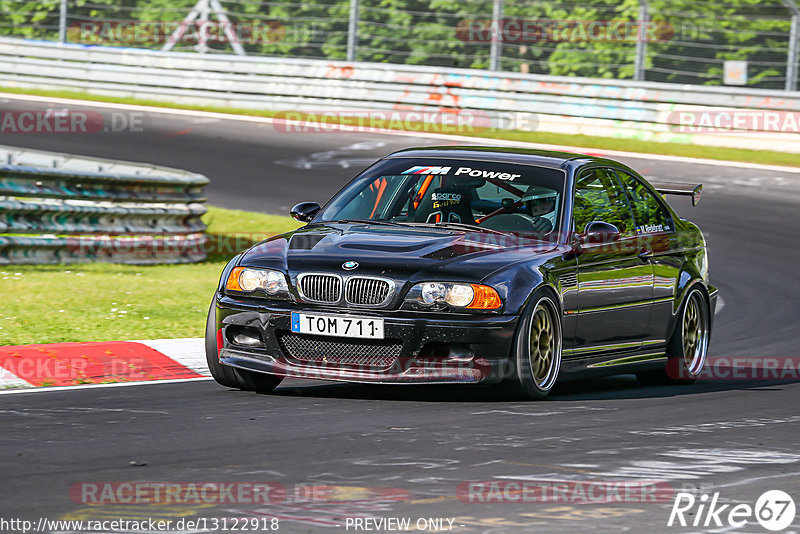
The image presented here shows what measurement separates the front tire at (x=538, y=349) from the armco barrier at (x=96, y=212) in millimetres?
6205

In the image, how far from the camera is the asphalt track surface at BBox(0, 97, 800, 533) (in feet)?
16.6

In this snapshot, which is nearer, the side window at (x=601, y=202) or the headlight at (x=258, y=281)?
the headlight at (x=258, y=281)

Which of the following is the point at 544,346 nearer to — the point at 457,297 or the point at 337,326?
the point at 457,297

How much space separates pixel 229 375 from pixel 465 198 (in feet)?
5.70

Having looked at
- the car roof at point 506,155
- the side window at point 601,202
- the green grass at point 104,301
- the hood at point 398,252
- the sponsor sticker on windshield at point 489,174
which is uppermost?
the car roof at point 506,155

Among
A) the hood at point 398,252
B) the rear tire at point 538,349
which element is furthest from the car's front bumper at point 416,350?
the hood at point 398,252

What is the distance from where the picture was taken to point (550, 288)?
7934 millimetres

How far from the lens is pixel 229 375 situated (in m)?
8.09

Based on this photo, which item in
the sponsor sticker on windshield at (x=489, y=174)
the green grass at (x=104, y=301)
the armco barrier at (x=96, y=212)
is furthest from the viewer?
the armco barrier at (x=96, y=212)

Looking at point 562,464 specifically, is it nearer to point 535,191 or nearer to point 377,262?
point 377,262

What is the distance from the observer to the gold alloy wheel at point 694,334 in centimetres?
959

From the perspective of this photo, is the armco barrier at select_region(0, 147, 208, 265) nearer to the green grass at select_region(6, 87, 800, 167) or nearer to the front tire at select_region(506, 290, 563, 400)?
the front tire at select_region(506, 290, 563, 400)

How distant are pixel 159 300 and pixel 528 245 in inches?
178

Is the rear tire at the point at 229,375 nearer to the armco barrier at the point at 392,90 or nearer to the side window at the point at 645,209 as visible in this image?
the side window at the point at 645,209
